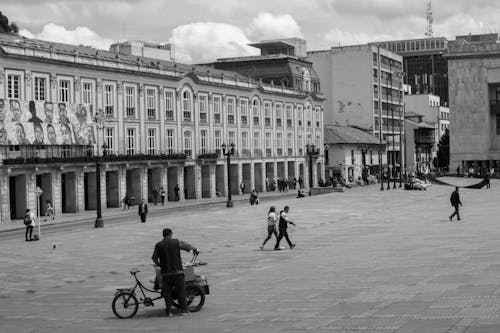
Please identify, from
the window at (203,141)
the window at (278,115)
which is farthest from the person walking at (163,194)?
the window at (278,115)

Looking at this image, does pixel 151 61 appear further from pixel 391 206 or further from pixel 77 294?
pixel 77 294

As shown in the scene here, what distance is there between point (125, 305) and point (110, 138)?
5373 cm

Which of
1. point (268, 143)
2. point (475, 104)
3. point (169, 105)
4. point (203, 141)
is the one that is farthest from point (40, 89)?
point (475, 104)

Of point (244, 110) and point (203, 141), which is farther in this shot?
point (244, 110)

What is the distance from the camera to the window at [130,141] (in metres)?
73.1

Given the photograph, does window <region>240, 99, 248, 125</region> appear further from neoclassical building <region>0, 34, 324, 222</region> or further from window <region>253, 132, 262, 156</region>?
window <region>253, 132, 262, 156</region>

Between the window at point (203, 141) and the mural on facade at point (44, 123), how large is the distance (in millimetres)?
18822

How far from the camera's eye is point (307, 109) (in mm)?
110312

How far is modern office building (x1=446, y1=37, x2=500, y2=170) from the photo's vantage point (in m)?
116

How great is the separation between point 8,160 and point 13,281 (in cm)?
3372

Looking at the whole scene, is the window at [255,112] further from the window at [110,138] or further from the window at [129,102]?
the window at [110,138]

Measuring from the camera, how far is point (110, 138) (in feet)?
232

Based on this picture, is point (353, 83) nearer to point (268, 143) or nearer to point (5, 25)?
point (268, 143)

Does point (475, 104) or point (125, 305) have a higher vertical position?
point (475, 104)
